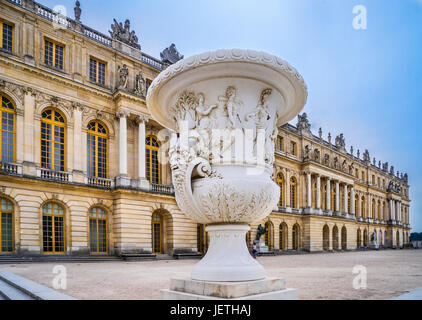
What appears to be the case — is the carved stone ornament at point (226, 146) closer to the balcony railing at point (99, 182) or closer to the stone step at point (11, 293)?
the stone step at point (11, 293)

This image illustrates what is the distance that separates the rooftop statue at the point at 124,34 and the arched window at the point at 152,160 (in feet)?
24.2

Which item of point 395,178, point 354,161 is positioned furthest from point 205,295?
point 395,178

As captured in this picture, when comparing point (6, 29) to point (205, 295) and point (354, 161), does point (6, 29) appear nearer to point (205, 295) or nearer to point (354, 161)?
point (205, 295)

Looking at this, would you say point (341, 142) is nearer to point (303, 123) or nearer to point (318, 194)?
point (303, 123)

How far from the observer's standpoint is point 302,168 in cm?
4612

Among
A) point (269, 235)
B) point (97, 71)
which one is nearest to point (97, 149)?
point (97, 71)

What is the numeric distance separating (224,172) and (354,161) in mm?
61766

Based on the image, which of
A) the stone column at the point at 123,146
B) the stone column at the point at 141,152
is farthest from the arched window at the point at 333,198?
the stone column at the point at 123,146

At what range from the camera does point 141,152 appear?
85.3ft

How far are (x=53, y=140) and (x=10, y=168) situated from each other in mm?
3331

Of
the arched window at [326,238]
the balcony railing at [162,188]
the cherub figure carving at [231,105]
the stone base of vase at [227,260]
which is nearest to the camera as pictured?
the stone base of vase at [227,260]

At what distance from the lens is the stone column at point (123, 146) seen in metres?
24.4

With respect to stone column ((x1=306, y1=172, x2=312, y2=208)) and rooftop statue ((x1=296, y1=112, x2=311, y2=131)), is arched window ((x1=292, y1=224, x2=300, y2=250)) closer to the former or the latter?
stone column ((x1=306, y1=172, x2=312, y2=208))

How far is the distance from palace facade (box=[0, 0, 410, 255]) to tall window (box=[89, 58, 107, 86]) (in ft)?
0.25
